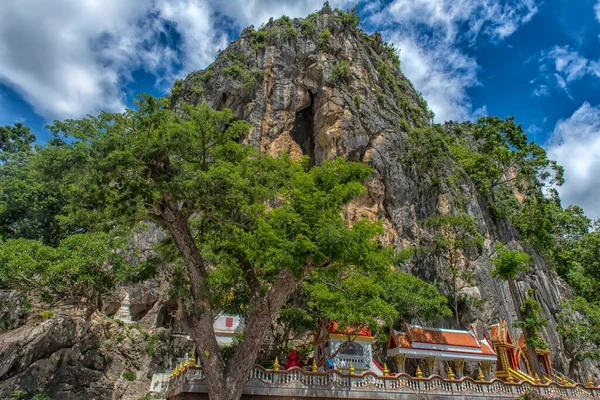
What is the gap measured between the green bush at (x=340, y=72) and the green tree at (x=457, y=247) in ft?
45.7

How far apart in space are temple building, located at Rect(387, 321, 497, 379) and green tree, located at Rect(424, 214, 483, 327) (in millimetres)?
4405

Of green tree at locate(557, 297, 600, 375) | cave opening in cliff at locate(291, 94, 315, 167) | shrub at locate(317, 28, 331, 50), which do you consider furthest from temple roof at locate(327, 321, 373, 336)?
shrub at locate(317, 28, 331, 50)

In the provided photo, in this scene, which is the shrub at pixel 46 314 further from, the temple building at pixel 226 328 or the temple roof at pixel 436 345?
the temple roof at pixel 436 345

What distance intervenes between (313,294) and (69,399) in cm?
1141

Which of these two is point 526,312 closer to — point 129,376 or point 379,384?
point 379,384

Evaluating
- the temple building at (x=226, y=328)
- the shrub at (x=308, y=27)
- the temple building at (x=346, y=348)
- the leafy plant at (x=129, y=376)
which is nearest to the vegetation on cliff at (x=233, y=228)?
the temple building at (x=346, y=348)

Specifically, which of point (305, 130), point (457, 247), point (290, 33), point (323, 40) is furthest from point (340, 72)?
point (457, 247)

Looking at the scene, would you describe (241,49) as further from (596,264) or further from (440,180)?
(596,264)

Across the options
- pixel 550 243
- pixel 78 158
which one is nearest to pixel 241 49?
pixel 78 158

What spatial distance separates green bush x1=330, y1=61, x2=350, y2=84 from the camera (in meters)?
32.0

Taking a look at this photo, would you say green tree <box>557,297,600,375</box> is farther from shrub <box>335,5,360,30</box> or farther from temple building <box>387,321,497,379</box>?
shrub <box>335,5,360,30</box>

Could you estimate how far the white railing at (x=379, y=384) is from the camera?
13078 mm

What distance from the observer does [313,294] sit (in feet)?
56.7

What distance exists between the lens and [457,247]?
2589 cm
